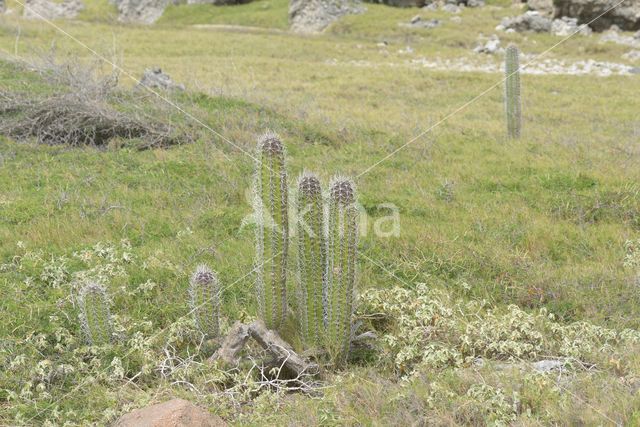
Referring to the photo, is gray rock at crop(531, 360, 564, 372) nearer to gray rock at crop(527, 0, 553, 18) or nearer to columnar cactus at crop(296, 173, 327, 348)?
columnar cactus at crop(296, 173, 327, 348)

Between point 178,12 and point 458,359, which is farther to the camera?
point 178,12

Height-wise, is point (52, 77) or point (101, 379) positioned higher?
point (52, 77)

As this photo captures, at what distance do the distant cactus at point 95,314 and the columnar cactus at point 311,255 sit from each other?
151 cm

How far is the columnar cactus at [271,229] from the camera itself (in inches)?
190

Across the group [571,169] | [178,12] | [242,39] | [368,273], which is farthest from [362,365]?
[178,12]

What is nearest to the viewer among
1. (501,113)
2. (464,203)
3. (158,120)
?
(464,203)

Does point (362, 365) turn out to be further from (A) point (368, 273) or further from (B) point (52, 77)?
(B) point (52, 77)

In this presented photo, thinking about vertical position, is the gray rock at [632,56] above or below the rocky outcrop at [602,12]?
below

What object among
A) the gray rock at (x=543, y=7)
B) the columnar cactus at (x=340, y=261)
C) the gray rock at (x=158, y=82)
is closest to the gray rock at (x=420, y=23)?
the gray rock at (x=543, y=7)

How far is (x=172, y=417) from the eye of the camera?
3.63 metres

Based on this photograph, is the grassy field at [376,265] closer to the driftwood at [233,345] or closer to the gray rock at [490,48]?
the driftwood at [233,345]

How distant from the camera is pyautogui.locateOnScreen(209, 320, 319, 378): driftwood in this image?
4664 millimetres

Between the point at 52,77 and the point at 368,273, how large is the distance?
348 inches

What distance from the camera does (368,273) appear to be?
6.16 meters
